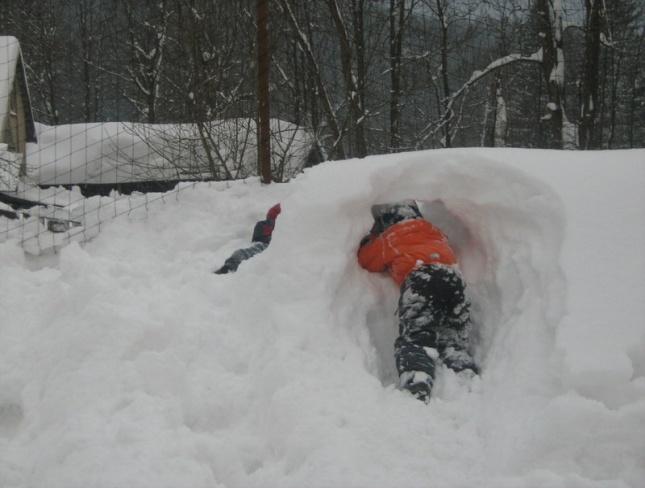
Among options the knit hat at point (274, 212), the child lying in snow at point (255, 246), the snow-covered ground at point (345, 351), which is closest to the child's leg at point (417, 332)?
the snow-covered ground at point (345, 351)

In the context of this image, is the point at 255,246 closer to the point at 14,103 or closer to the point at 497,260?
the point at 497,260

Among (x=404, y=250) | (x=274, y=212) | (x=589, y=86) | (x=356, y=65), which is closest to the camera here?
(x=404, y=250)

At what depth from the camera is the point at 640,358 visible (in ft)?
7.06

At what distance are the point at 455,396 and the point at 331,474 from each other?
84cm

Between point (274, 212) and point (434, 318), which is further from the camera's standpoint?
point (274, 212)

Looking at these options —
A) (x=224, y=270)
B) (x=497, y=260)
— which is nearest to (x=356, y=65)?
(x=224, y=270)

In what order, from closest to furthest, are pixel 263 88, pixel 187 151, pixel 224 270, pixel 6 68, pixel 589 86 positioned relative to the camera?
pixel 224 270 < pixel 263 88 < pixel 187 151 < pixel 589 86 < pixel 6 68

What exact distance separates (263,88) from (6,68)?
9.17 metres

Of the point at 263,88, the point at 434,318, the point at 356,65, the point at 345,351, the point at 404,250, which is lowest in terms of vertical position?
the point at 345,351

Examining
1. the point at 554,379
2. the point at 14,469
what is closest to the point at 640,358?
the point at 554,379

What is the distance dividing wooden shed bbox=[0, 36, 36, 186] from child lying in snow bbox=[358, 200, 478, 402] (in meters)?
10.0

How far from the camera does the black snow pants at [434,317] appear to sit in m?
2.83

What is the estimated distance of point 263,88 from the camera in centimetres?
548

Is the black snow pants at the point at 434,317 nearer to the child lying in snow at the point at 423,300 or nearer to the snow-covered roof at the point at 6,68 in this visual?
the child lying in snow at the point at 423,300
